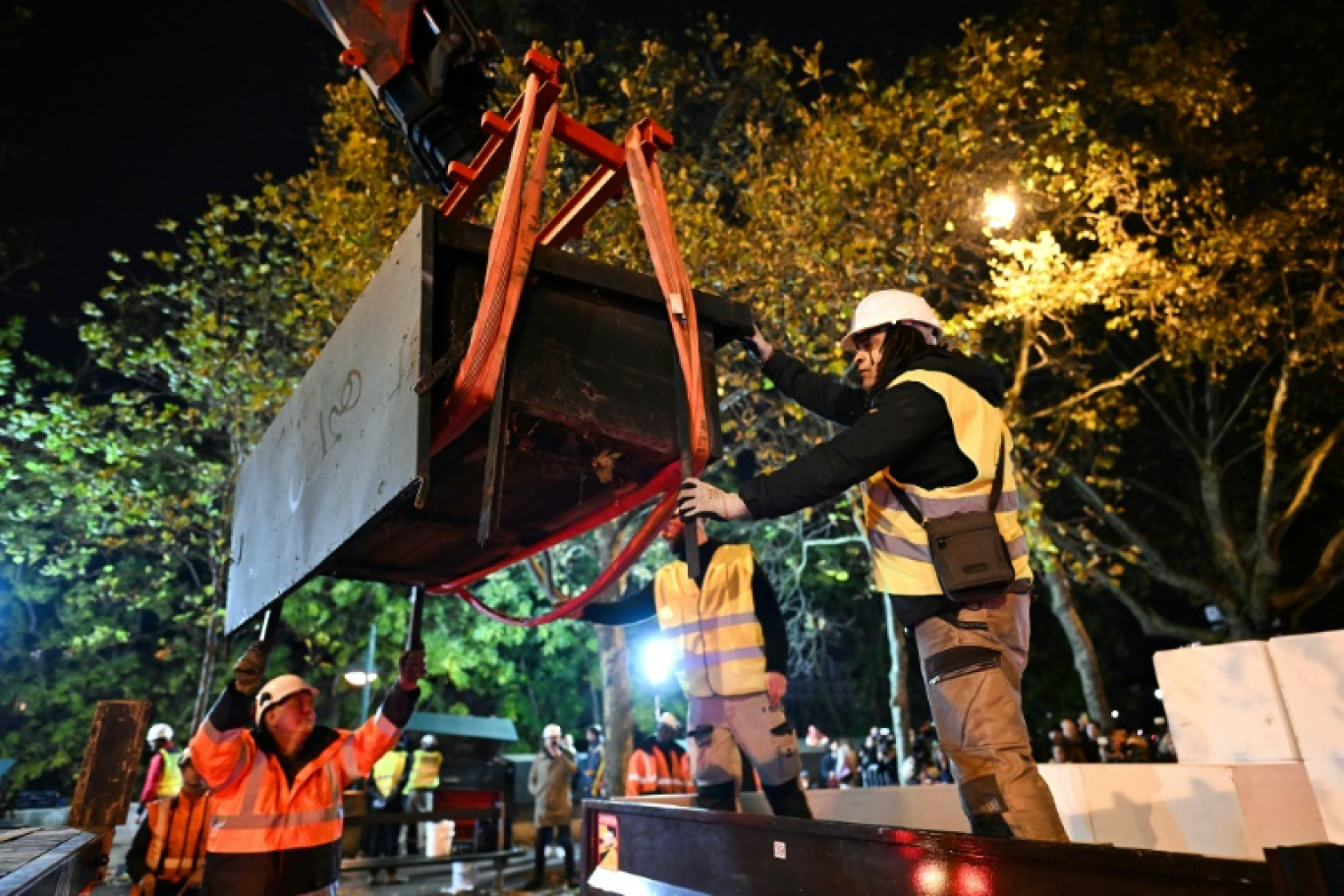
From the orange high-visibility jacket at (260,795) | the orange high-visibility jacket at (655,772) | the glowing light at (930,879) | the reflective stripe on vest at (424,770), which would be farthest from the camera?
the reflective stripe on vest at (424,770)

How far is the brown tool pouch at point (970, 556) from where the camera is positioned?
8.45 ft

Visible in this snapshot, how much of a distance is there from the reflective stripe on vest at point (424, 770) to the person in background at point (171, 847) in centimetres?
719

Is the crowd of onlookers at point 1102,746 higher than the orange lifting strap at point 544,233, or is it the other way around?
the orange lifting strap at point 544,233

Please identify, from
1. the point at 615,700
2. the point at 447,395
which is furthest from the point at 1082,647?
the point at 447,395

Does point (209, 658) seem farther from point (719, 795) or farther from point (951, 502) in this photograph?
point (951, 502)

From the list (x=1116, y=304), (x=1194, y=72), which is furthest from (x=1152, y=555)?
(x=1194, y=72)

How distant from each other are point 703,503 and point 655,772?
8.01m

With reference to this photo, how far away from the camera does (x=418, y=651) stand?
4594mm

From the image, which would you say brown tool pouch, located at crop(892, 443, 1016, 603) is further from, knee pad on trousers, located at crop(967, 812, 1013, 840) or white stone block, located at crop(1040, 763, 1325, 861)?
white stone block, located at crop(1040, 763, 1325, 861)

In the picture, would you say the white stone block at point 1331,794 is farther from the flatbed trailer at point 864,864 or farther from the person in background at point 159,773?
the person in background at point 159,773

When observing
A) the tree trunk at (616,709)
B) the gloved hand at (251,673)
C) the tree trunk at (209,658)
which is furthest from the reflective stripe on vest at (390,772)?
the gloved hand at (251,673)

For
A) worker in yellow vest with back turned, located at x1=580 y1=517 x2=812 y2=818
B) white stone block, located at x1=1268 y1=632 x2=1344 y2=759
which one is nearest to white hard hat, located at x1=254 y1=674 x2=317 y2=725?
worker in yellow vest with back turned, located at x1=580 y1=517 x2=812 y2=818

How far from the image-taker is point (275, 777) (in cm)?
395

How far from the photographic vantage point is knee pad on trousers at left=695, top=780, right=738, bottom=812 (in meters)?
4.47
